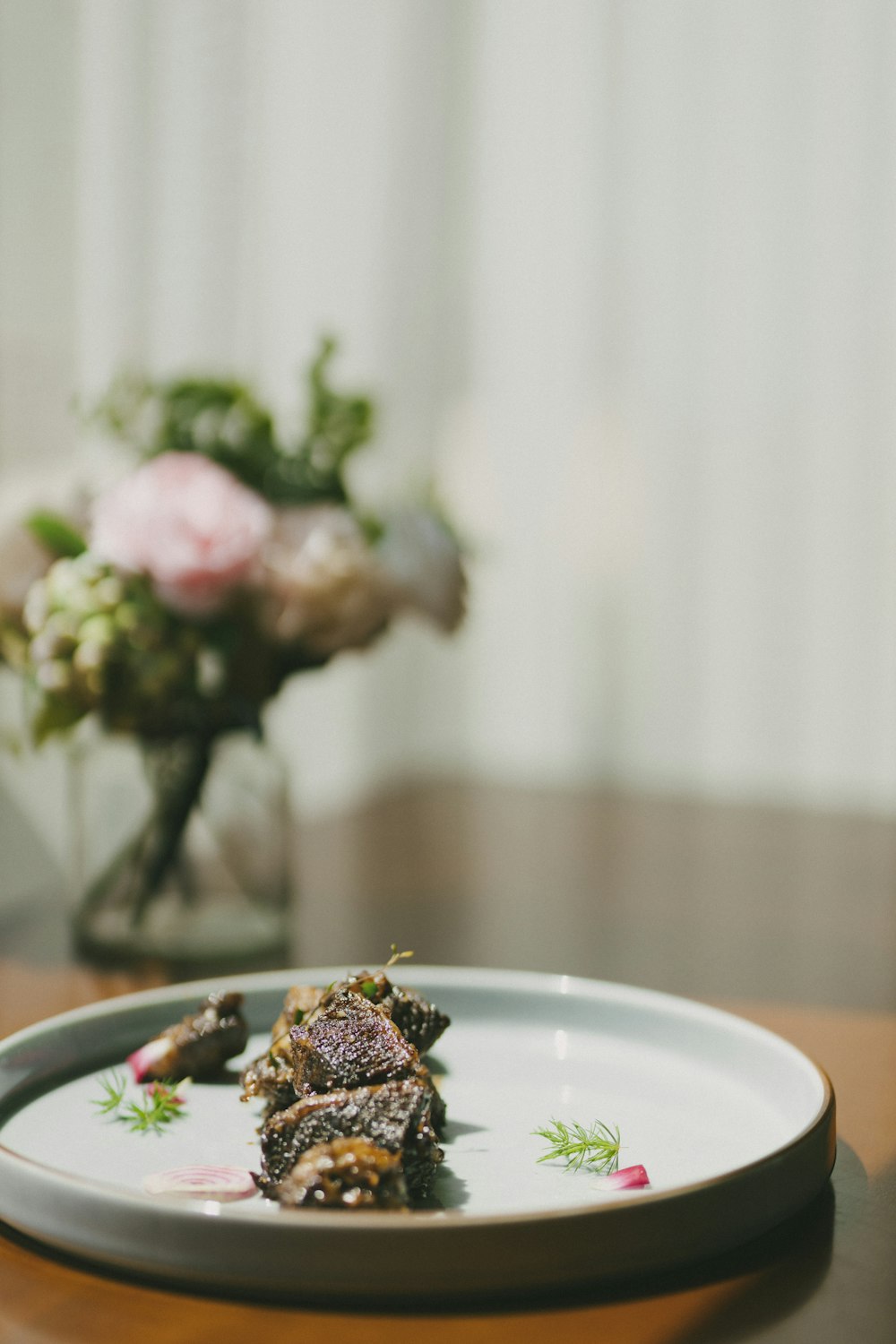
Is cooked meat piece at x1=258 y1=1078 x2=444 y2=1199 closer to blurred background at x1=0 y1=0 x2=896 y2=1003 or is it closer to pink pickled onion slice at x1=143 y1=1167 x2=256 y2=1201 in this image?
pink pickled onion slice at x1=143 y1=1167 x2=256 y2=1201

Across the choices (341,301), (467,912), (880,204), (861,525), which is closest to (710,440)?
(861,525)

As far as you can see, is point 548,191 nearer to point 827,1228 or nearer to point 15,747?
point 15,747

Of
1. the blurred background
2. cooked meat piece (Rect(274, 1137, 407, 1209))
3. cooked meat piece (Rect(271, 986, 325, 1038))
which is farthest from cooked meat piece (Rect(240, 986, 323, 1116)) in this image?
the blurred background

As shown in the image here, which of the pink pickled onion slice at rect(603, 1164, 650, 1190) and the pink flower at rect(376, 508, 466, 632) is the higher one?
the pink flower at rect(376, 508, 466, 632)

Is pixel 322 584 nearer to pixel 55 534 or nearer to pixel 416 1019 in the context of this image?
pixel 55 534

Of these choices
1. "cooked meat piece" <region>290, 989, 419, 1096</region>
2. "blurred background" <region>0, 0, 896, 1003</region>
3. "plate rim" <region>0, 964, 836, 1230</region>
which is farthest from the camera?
"blurred background" <region>0, 0, 896, 1003</region>

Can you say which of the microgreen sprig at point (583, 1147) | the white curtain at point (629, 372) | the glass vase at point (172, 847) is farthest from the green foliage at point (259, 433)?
the white curtain at point (629, 372)

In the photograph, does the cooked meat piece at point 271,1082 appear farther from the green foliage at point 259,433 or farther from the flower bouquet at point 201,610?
the green foliage at point 259,433
